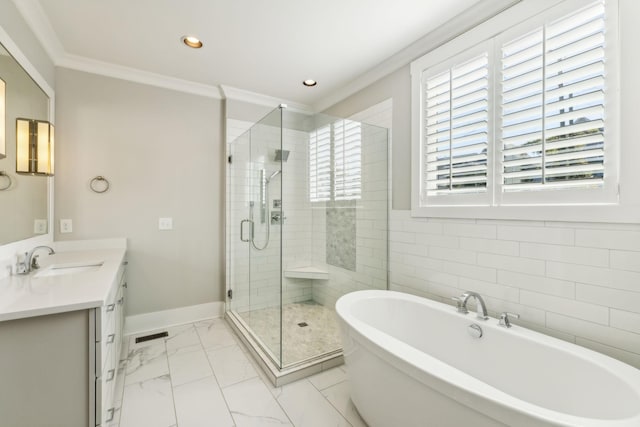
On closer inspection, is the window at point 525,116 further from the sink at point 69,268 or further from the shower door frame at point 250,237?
the sink at point 69,268

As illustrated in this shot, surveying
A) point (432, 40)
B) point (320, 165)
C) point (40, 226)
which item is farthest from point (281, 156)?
point (40, 226)

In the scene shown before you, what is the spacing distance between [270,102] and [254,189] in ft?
4.42

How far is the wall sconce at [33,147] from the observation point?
177cm

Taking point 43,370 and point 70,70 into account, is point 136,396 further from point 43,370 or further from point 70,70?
point 70,70

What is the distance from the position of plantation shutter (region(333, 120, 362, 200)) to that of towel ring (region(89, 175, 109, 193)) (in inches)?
87.8

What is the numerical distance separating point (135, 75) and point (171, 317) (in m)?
2.53

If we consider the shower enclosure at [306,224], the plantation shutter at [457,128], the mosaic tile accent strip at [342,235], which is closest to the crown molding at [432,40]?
the plantation shutter at [457,128]

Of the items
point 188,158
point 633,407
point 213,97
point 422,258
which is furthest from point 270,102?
point 633,407

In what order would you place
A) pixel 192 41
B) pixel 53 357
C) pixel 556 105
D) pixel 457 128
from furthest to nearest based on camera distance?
pixel 192 41 → pixel 457 128 → pixel 556 105 → pixel 53 357

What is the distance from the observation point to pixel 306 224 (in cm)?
285

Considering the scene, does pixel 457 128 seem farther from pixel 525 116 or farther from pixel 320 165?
pixel 320 165

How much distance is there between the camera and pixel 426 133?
230cm

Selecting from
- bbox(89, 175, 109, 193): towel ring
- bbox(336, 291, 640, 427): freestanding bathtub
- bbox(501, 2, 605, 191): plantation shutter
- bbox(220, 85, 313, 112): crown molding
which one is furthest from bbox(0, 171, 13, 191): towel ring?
bbox(501, 2, 605, 191): plantation shutter

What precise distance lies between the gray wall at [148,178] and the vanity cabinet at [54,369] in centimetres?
182
